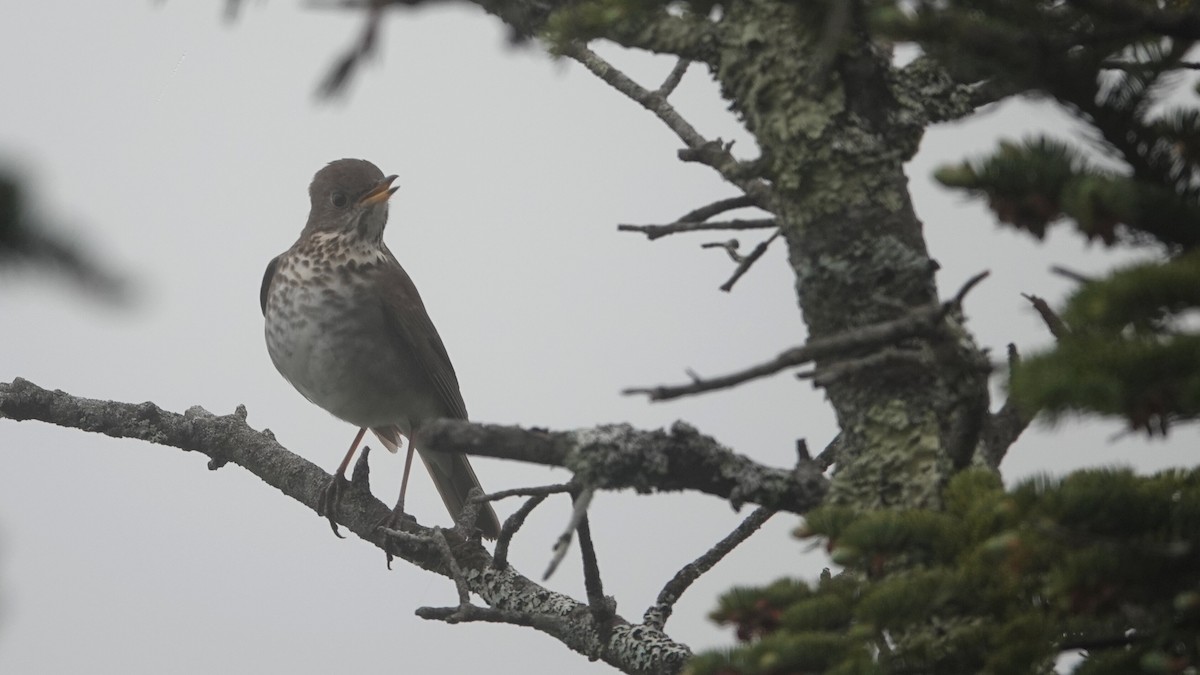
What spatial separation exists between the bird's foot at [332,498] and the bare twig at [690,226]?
241 centimetres

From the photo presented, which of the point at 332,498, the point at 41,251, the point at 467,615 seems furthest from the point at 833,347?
the point at 332,498

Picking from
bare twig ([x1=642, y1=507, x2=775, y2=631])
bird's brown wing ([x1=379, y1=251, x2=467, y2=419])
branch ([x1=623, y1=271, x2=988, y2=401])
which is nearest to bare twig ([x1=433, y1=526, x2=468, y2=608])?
bare twig ([x1=642, y1=507, x2=775, y2=631])

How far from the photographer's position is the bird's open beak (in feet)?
20.8

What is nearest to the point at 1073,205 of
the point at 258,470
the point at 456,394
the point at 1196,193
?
the point at 1196,193

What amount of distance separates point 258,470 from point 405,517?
64 cm

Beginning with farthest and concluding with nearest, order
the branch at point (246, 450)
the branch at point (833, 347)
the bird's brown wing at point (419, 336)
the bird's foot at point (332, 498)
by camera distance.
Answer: the bird's brown wing at point (419, 336) < the bird's foot at point (332, 498) < the branch at point (246, 450) < the branch at point (833, 347)

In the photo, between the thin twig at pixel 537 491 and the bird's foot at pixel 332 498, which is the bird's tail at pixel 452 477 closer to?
the bird's foot at pixel 332 498

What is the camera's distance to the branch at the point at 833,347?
6.06ft

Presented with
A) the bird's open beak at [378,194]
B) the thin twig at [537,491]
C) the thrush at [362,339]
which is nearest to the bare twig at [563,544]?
the thin twig at [537,491]

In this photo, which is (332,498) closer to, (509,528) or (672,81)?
(509,528)

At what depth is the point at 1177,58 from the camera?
197 cm

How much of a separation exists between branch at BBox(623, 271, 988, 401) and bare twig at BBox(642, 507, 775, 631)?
4.77 feet

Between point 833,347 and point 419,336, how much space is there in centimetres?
429

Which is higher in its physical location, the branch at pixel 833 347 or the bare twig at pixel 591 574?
the bare twig at pixel 591 574
